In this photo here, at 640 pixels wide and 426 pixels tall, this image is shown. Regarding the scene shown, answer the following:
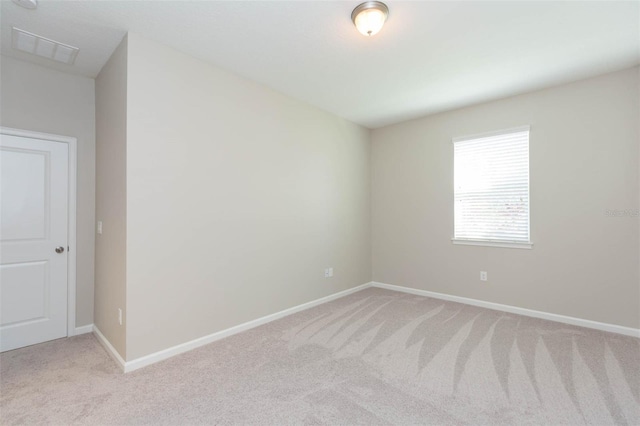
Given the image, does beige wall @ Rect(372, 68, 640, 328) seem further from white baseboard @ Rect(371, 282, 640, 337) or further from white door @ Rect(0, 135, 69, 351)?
white door @ Rect(0, 135, 69, 351)

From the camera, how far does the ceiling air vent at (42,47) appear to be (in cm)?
245

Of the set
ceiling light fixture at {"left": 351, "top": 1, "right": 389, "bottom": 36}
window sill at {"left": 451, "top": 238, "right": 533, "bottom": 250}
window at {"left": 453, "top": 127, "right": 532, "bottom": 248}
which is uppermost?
ceiling light fixture at {"left": 351, "top": 1, "right": 389, "bottom": 36}

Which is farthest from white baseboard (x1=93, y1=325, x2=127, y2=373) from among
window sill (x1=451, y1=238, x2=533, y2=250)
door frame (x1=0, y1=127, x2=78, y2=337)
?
window sill (x1=451, y1=238, x2=533, y2=250)

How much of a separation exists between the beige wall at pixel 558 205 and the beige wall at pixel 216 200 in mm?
1463

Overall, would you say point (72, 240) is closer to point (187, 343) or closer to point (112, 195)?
point (112, 195)

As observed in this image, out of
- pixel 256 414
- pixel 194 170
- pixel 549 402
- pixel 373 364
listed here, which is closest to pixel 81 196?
pixel 194 170

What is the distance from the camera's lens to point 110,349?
2680mm

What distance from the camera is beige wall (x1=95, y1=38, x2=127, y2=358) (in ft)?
8.16

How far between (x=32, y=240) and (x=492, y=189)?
16.9 feet

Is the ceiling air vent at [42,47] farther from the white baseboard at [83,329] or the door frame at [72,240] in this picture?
the white baseboard at [83,329]

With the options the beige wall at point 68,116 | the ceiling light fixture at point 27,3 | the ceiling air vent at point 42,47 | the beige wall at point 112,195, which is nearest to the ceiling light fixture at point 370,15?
the beige wall at point 112,195

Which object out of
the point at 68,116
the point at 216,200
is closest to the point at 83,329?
the point at 216,200

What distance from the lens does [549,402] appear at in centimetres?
199

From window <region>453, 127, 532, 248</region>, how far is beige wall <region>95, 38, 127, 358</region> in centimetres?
395
